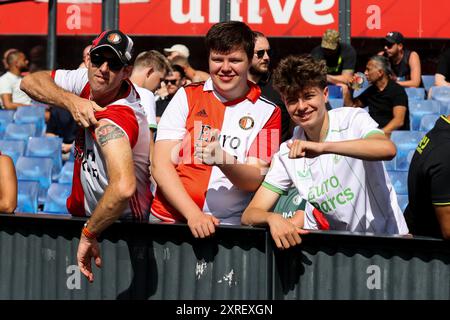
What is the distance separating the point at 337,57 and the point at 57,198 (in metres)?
3.63

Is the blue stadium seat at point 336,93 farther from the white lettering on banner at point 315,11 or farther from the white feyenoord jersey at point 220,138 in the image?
the white feyenoord jersey at point 220,138

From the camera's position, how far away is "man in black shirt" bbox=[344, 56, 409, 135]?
348 inches

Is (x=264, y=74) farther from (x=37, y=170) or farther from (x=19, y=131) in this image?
(x=19, y=131)

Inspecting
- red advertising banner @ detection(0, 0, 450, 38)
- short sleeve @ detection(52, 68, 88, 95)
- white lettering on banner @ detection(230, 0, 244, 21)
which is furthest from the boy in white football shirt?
white lettering on banner @ detection(230, 0, 244, 21)

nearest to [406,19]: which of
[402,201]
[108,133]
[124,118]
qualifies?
[402,201]

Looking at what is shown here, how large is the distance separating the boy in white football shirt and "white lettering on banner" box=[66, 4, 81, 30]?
9.96 meters

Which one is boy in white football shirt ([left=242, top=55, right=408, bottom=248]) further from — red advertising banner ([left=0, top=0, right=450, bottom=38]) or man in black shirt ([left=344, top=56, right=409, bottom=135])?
red advertising banner ([left=0, top=0, right=450, bottom=38])

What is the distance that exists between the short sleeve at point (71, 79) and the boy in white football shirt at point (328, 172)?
3.81 feet

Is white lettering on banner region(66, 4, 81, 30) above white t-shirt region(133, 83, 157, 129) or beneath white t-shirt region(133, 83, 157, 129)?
above

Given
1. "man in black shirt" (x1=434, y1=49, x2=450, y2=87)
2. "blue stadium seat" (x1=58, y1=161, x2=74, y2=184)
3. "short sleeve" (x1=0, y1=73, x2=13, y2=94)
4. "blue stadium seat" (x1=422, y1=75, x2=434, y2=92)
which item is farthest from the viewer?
"short sleeve" (x1=0, y1=73, x2=13, y2=94)

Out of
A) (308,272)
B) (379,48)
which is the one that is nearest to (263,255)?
(308,272)

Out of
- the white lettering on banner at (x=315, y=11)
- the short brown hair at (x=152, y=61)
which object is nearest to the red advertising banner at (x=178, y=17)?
the white lettering on banner at (x=315, y=11)

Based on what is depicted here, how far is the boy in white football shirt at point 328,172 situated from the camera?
4113 mm

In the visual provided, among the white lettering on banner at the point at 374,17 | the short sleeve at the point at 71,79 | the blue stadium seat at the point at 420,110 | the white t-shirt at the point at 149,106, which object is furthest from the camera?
the white lettering on banner at the point at 374,17
